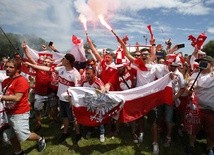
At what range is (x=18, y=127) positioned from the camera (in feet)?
21.5

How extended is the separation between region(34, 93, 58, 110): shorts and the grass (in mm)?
869

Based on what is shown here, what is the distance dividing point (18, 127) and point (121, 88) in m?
3.39

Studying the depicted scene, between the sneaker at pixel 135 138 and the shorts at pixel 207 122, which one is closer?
the shorts at pixel 207 122

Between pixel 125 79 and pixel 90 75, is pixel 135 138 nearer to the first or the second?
pixel 125 79

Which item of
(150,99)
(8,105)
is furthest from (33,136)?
(150,99)

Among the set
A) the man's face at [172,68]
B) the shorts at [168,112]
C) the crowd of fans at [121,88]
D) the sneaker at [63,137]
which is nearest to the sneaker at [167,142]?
the crowd of fans at [121,88]

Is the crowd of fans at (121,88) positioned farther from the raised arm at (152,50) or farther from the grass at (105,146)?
the grass at (105,146)

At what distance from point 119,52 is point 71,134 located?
346 centimetres

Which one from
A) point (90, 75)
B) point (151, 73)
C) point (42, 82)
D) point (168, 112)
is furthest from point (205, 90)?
point (42, 82)

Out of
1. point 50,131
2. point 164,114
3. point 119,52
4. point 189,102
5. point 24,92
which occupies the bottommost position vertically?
point 50,131

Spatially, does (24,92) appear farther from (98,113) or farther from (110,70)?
(110,70)

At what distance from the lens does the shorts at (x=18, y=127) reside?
6547 mm

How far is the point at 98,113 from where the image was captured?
734 centimetres

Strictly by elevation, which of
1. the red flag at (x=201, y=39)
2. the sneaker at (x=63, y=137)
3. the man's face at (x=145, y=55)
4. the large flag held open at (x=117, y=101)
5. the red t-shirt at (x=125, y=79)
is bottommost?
the sneaker at (x=63, y=137)
